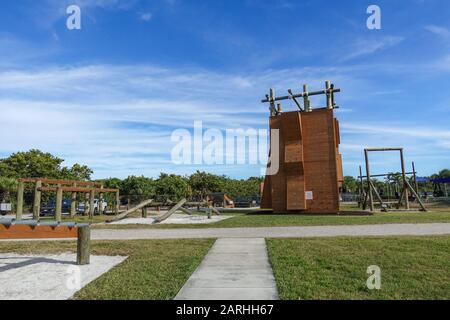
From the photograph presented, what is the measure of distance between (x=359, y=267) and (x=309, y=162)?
57.0 feet

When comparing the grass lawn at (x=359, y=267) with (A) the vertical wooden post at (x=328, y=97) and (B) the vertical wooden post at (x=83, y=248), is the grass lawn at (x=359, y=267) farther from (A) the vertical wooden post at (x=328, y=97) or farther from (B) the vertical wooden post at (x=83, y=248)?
(A) the vertical wooden post at (x=328, y=97)

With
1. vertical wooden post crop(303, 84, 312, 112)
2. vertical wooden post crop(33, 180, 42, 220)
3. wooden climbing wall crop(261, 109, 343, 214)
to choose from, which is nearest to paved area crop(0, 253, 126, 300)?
vertical wooden post crop(33, 180, 42, 220)

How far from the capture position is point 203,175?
6353 cm

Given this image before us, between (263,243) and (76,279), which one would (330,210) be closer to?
(263,243)

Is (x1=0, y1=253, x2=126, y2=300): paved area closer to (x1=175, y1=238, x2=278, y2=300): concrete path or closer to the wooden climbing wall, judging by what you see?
(x1=175, y1=238, x2=278, y2=300): concrete path

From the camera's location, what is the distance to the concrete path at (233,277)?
4509mm

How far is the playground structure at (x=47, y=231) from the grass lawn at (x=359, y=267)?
12.6 feet

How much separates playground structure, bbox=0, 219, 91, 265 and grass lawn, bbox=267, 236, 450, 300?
12.6 feet

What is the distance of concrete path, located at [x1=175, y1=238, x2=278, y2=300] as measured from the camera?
4509mm

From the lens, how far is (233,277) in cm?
545

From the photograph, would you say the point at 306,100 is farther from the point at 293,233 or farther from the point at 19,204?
the point at 19,204

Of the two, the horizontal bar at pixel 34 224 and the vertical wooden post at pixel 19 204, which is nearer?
the horizontal bar at pixel 34 224

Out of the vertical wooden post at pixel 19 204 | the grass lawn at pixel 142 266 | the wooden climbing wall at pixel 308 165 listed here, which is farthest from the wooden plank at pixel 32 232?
the wooden climbing wall at pixel 308 165

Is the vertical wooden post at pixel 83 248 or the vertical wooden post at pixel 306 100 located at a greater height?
the vertical wooden post at pixel 306 100
